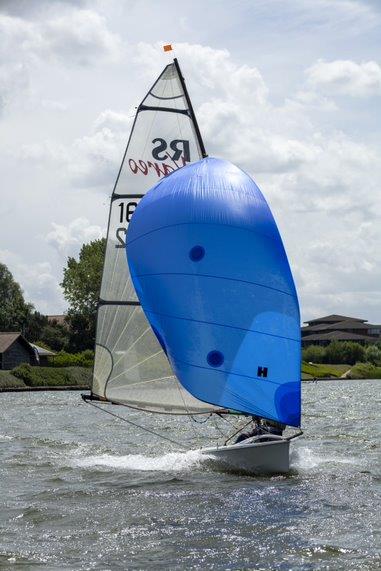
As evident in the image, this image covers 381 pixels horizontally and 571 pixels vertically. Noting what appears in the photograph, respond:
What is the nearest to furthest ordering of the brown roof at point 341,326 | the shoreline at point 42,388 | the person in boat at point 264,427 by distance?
1. the person in boat at point 264,427
2. the shoreline at point 42,388
3. the brown roof at point 341,326

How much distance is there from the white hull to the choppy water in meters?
0.27

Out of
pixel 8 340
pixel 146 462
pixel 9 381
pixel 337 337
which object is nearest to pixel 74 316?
pixel 8 340

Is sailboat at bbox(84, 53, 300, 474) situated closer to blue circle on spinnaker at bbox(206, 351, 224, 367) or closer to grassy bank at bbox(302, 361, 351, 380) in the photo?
blue circle on spinnaker at bbox(206, 351, 224, 367)

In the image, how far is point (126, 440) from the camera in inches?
1171

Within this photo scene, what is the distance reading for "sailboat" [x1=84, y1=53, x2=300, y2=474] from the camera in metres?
19.0

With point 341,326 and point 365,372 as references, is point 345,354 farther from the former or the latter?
point 341,326

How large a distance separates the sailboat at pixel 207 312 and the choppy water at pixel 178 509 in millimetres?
1526

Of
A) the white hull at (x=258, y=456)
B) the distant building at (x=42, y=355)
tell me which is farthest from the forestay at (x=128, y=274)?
the distant building at (x=42, y=355)

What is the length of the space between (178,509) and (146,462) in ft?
22.8

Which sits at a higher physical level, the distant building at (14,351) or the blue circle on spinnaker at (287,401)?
the distant building at (14,351)

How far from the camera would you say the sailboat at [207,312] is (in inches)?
749

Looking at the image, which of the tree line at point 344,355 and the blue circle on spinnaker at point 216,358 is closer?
the blue circle on spinnaker at point 216,358

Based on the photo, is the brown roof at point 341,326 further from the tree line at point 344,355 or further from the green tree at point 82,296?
the green tree at point 82,296

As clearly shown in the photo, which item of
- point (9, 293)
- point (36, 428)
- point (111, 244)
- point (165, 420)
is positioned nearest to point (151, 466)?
point (111, 244)
